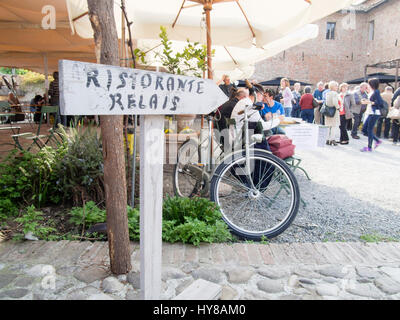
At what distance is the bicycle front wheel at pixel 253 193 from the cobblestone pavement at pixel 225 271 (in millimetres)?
254

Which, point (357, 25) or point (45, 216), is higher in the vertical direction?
point (357, 25)

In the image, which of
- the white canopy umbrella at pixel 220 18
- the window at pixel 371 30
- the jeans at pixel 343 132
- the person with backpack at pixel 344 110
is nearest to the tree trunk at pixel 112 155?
the white canopy umbrella at pixel 220 18

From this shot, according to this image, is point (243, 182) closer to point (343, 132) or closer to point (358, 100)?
point (343, 132)

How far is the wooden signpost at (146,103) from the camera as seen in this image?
3.80 ft

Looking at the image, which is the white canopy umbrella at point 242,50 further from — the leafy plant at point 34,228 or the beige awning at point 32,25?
the leafy plant at point 34,228

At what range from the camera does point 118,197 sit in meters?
1.96

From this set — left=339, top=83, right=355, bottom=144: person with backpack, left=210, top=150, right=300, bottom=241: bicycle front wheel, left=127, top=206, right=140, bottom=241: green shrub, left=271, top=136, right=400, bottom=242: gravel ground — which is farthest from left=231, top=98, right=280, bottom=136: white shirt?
left=339, top=83, right=355, bottom=144: person with backpack

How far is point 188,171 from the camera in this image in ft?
11.3

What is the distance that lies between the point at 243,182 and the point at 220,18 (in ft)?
9.02

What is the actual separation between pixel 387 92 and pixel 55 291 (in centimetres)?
1106

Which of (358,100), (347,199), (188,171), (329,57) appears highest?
(329,57)

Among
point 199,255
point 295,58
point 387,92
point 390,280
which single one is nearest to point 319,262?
point 390,280

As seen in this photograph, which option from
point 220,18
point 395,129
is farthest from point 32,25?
point 395,129

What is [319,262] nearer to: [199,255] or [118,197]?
[199,255]
